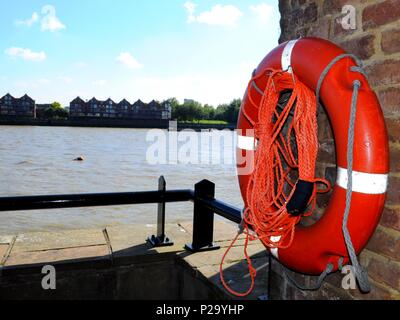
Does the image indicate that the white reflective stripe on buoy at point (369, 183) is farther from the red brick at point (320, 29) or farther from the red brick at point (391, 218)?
the red brick at point (320, 29)

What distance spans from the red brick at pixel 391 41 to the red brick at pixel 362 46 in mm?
64

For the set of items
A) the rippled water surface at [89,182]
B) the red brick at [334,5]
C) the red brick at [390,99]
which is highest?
the red brick at [334,5]

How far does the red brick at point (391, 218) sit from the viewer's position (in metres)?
1.58

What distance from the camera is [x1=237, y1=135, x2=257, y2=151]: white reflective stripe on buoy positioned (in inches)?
84.6

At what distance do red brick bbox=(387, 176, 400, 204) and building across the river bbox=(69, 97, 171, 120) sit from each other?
8395 centimetres

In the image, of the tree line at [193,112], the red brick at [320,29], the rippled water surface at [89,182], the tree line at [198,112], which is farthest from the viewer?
the tree line at [193,112]

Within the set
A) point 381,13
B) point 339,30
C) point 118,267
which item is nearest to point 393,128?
point 381,13

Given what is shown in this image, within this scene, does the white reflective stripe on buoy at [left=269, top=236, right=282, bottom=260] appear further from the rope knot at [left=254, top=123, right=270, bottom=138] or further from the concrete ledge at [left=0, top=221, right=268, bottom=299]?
the concrete ledge at [left=0, top=221, right=268, bottom=299]

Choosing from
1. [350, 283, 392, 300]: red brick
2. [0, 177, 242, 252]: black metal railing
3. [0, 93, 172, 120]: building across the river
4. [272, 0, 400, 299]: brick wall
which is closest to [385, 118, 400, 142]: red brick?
[272, 0, 400, 299]: brick wall

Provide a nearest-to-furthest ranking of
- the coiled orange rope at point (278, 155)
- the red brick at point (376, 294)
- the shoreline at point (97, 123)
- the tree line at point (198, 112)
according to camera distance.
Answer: the red brick at point (376, 294) → the coiled orange rope at point (278, 155) → the shoreline at point (97, 123) → the tree line at point (198, 112)


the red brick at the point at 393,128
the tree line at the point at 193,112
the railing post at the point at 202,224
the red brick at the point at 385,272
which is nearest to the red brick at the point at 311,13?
the red brick at the point at 393,128

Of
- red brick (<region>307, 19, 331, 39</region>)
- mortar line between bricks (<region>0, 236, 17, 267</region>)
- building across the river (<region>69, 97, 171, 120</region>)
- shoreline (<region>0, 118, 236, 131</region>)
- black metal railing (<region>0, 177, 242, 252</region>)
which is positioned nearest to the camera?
red brick (<region>307, 19, 331, 39</region>)

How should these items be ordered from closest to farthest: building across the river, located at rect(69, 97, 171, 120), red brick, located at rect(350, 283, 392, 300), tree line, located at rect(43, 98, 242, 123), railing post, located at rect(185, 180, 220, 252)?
red brick, located at rect(350, 283, 392, 300) < railing post, located at rect(185, 180, 220, 252) < building across the river, located at rect(69, 97, 171, 120) < tree line, located at rect(43, 98, 242, 123)

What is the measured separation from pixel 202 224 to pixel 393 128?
2007 mm
